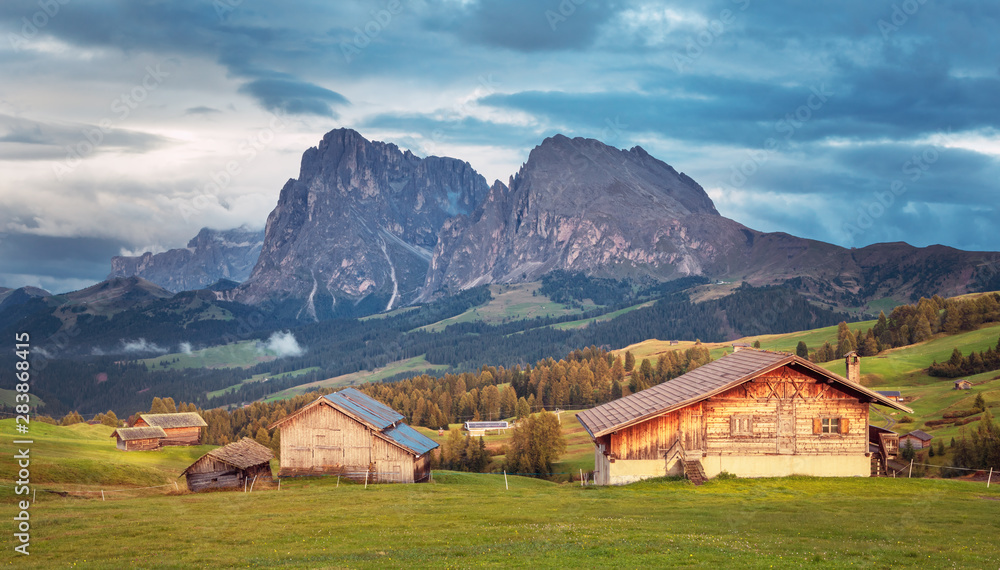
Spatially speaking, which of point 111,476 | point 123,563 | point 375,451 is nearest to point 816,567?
point 123,563

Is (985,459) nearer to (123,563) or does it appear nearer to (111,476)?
(123,563)

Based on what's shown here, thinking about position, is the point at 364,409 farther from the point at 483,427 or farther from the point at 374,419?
the point at 483,427

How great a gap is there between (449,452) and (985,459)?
7404cm

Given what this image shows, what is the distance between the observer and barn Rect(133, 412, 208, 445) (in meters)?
118

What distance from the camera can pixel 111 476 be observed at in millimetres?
63781

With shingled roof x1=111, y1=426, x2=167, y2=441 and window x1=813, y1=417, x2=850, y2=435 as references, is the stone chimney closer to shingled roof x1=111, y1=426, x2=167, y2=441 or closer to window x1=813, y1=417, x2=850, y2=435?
window x1=813, y1=417, x2=850, y2=435

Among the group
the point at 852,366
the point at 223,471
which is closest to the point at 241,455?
the point at 223,471

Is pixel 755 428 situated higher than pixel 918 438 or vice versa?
pixel 755 428

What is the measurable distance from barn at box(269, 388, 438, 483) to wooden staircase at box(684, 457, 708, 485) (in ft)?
84.1

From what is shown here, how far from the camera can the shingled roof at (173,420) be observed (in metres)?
118

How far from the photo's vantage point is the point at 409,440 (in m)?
64.3

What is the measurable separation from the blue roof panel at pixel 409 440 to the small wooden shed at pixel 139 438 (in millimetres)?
58507

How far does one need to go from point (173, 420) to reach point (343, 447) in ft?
243

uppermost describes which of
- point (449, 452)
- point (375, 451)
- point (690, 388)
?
point (690, 388)
